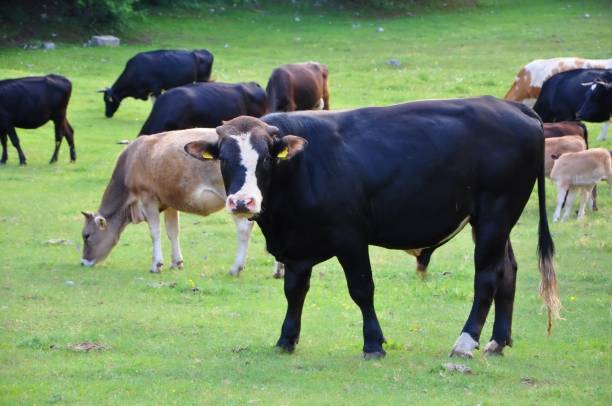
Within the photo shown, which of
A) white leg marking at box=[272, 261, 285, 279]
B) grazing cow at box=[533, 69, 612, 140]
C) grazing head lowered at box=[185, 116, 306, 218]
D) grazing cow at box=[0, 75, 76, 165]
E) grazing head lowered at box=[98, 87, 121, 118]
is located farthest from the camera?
grazing head lowered at box=[98, 87, 121, 118]

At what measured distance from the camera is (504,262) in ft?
31.4

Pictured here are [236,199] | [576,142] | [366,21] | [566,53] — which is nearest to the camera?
[236,199]

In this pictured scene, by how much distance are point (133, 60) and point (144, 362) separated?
73.7ft

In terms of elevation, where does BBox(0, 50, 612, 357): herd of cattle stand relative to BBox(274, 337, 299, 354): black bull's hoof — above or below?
above

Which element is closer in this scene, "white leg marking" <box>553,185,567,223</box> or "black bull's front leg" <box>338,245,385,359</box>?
"black bull's front leg" <box>338,245,385,359</box>

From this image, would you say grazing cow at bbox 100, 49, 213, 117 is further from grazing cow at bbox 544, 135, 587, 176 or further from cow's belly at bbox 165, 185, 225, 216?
cow's belly at bbox 165, 185, 225, 216

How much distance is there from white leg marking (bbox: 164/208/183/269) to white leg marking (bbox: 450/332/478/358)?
20.2 feet

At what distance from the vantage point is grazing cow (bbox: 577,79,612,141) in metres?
22.8

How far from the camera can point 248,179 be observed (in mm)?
8844

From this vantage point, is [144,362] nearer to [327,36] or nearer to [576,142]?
[576,142]

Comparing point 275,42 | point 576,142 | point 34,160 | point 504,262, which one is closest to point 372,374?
point 504,262

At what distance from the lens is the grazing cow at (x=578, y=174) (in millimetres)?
17516

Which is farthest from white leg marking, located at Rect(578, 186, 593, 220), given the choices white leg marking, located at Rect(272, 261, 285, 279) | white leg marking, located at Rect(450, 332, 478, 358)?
white leg marking, located at Rect(450, 332, 478, 358)

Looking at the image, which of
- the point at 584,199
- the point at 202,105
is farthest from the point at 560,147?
the point at 202,105
